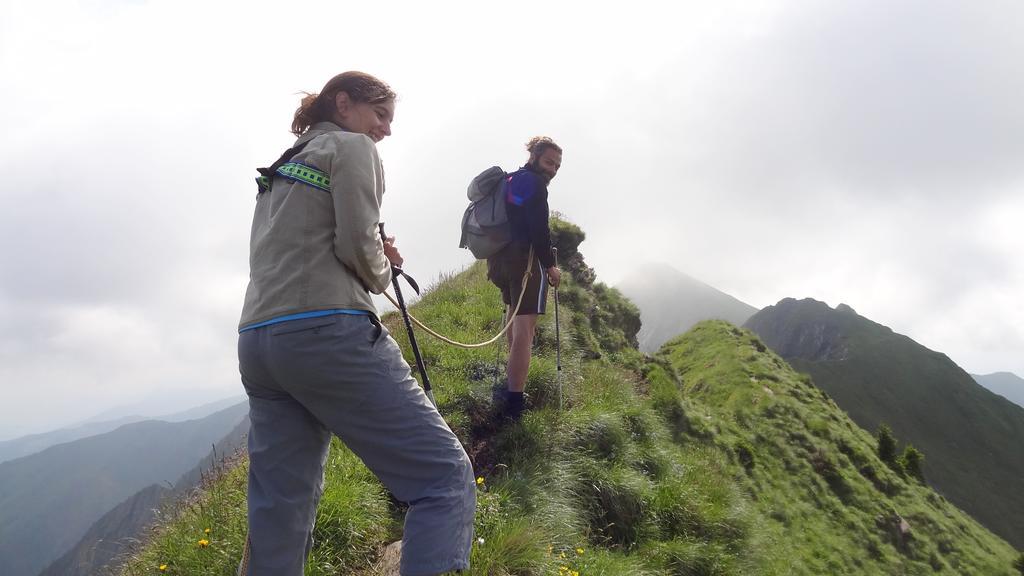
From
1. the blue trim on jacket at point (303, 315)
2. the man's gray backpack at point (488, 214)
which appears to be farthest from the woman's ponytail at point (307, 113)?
the man's gray backpack at point (488, 214)

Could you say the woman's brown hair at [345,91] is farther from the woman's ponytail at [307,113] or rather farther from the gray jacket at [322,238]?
the gray jacket at [322,238]

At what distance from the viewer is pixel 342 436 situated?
7.82ft

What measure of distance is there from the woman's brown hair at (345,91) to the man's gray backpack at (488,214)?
2700mm

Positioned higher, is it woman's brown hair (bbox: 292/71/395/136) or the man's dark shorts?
woman's brown hair (bbox: 292/71/395/136)

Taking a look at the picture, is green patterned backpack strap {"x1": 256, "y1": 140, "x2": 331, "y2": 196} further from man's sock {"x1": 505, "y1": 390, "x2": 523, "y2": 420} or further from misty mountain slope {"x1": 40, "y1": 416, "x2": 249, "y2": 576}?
man's sock {"x1": 505, "y1": 390, "x2": 523, "y2": 420}

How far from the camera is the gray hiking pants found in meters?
2.27

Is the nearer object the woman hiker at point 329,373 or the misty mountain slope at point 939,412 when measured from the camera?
the woman hiker at point 329,373

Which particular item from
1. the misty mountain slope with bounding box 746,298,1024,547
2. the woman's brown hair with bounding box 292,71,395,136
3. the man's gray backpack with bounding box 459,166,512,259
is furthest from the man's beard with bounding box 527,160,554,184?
the misty mountain slope with bounding box 746,298,1024,547

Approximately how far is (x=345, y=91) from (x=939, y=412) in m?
133

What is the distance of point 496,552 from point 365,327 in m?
2.23

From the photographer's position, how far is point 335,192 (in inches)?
91.5

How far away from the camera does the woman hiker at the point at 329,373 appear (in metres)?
2.28

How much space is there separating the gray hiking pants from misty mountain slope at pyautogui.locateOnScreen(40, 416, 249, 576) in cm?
Answer: 104

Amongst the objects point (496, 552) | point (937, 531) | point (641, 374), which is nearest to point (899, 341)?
point (937, 531)
